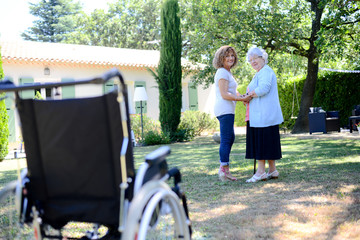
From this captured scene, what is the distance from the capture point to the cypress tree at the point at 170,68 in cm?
1384

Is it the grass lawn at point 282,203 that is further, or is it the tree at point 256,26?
the tree at point 256,26

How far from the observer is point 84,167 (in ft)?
6.56

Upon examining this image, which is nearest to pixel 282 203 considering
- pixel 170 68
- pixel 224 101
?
pixel 224 101

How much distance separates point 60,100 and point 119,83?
371 mm

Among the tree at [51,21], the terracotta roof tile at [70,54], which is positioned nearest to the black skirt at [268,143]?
the terracotta roof tile at [70,54]

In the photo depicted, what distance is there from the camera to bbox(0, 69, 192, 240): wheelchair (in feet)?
6.25

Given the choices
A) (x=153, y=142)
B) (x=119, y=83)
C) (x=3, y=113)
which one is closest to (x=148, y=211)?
(x=119, y=83)

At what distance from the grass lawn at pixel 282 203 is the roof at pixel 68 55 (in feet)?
30.5

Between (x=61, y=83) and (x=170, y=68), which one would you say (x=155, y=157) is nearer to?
(x=61, y=83)

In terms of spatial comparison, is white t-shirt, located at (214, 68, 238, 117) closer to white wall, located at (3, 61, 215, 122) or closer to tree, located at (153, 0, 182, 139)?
white wall, located at (3, 61, 215, 122)

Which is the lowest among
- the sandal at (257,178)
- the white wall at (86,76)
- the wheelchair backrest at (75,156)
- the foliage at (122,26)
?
the sandal at (257,178)

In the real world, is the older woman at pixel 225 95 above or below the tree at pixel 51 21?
below

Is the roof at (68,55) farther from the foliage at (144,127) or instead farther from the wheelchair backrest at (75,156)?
the wheelchair backrest at (75,156)

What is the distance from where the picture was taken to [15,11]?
4169cm
